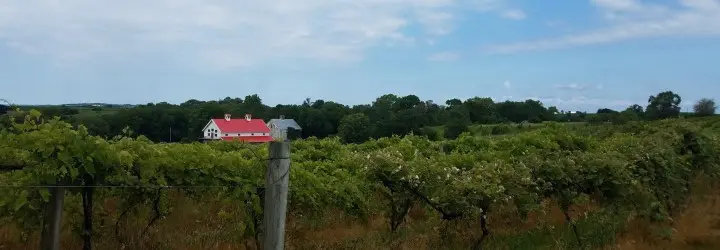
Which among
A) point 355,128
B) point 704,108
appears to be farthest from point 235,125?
point 704,108

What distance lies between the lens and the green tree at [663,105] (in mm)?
39406

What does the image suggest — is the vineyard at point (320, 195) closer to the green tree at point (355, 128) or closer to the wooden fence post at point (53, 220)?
the wooden fence post at point (53, 220)

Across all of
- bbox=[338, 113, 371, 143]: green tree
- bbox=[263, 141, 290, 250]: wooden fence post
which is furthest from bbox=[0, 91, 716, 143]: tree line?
bbox=[263, 141, 290, 250]: wooden fence post

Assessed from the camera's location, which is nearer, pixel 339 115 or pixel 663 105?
pixel 339 115

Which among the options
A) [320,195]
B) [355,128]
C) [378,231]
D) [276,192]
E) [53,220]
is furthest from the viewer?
[355,128]

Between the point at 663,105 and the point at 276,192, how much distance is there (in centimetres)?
4490

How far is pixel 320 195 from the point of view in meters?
5.68

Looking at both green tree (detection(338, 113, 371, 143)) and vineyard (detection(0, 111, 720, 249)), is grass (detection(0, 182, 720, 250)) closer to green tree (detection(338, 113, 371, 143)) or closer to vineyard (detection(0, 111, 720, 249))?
vineyard (detection(0, 111, 720, 249))

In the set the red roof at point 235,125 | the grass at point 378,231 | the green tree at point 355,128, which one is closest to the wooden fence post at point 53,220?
the grass at point 378,231

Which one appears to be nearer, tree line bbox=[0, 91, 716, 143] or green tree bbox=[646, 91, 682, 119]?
tree line bbox=[0, 91, 716, 143]

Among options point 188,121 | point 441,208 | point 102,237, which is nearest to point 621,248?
point 441,208

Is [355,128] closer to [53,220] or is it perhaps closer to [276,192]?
[53,220]

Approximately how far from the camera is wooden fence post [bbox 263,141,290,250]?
3820 mm

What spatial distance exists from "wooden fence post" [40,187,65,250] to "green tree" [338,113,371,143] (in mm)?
15743
